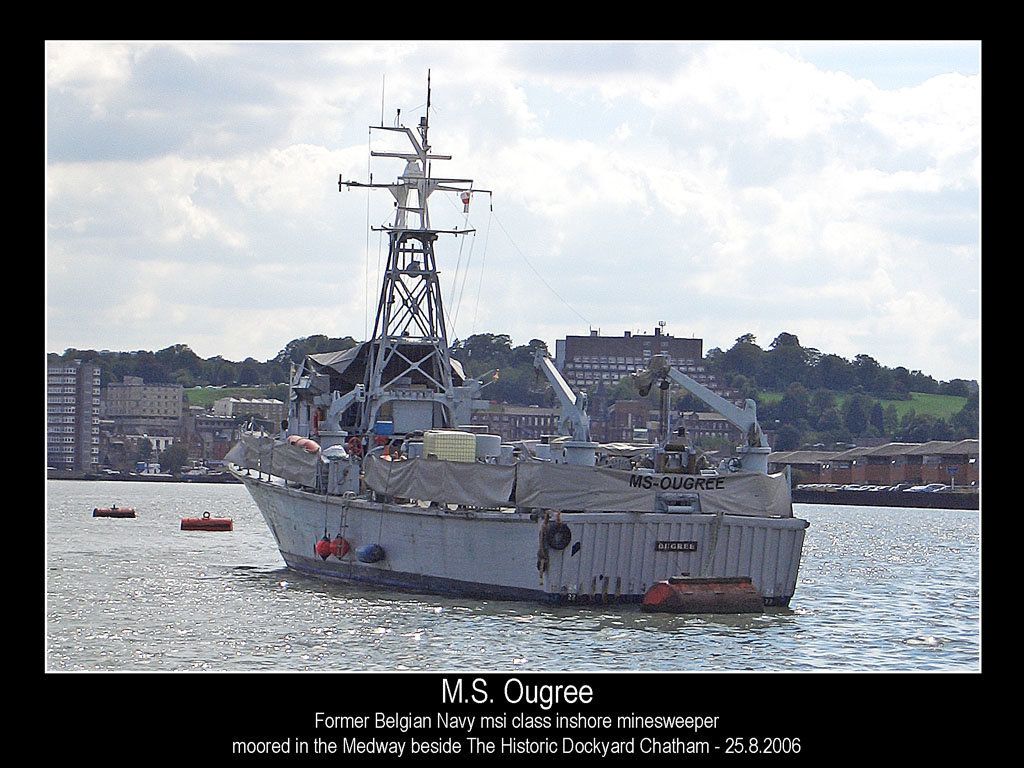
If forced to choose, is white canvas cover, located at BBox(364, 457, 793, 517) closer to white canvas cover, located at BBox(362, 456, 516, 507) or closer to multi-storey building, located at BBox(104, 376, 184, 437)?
white canvas cover, located at BBox(362, 456, 516, 507)

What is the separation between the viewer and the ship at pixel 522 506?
3241cm

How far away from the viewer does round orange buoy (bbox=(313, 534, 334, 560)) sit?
39.1 metres

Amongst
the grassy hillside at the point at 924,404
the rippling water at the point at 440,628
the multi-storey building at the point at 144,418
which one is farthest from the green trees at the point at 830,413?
the rippling water at the point at 440,628

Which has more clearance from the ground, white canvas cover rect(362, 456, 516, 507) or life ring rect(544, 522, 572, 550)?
white canvas cover rect(362, 456, 516, 507)

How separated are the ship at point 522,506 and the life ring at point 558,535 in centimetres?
2

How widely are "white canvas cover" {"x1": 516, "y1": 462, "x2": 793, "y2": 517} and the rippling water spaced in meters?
2.35

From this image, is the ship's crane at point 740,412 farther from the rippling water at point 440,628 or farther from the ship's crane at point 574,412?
the rippling water at point 440,628

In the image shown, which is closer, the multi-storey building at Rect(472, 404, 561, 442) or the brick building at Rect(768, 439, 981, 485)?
the multi-storey building at Rect(472, 404, 561, 442)

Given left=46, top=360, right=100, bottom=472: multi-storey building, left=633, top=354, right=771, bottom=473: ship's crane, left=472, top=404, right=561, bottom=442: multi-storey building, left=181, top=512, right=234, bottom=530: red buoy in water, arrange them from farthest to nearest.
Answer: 1. left=46, top=360, right=100, bottom=472: multi-storey building
2. left=472, top=404, right=561, bottom=442: multi-storey building
3. left=181, top=512, right=234, bottom=530: red buoy in water
4. left=633, top=354, right=771, bottom=473: ship's crane

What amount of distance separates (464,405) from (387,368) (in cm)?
269

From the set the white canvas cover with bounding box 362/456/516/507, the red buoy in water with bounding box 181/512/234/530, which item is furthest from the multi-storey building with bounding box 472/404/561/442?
the white canvas cover with bounding box 362/456/516/507

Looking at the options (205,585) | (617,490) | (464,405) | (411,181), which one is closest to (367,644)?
(617,490)

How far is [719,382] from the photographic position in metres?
197
